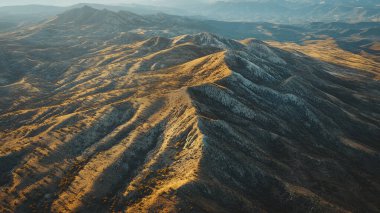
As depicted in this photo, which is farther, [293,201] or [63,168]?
[63,168]

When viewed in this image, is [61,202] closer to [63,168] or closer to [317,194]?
[63,168]

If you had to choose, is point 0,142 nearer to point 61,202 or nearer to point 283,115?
point 61,202

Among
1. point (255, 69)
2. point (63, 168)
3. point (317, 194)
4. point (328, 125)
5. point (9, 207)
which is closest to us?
point (9, 207)

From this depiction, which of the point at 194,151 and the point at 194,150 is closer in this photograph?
the point at 194,151

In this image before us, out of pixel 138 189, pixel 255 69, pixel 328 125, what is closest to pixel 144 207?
pixel 138 189

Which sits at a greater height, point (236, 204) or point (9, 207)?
point (236, 204)

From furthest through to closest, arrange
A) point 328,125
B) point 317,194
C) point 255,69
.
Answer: point 255,69, point 328,125, point 317,194
